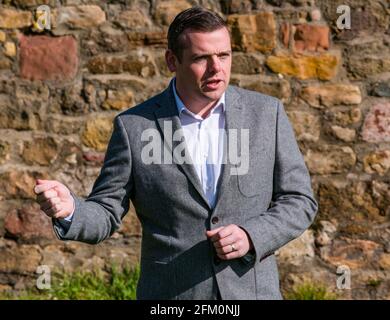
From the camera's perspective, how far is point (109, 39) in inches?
177

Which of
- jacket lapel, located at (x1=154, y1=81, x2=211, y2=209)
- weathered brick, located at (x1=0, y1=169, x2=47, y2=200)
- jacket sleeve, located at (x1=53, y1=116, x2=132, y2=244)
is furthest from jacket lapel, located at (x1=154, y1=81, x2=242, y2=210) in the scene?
weathered brick, located at (x1=0, y1=169, x2=47, y2=200)

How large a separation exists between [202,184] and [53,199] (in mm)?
471

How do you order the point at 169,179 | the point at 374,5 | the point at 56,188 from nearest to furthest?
the point at 56,188 → the point at 169,179 → the point at 374,5

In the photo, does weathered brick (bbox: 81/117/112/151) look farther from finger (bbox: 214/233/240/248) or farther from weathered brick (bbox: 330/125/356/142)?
finger (bbox: 214/233/240/248)

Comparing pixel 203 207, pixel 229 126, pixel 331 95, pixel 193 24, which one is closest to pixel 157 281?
pixel 203 207

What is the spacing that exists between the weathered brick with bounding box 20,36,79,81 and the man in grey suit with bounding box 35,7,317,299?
1.94m

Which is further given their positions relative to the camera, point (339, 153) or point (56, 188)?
point (339, 153)

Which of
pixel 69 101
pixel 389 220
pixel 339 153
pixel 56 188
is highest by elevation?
pixel 56 188

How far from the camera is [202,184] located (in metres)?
2.58

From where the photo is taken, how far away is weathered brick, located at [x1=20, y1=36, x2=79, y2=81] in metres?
4.54

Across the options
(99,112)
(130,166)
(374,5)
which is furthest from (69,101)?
(130,166)

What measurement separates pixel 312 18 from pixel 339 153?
0.74m

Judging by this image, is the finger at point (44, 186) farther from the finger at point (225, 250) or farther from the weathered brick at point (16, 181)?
the weathered brick at point (16, 181)
